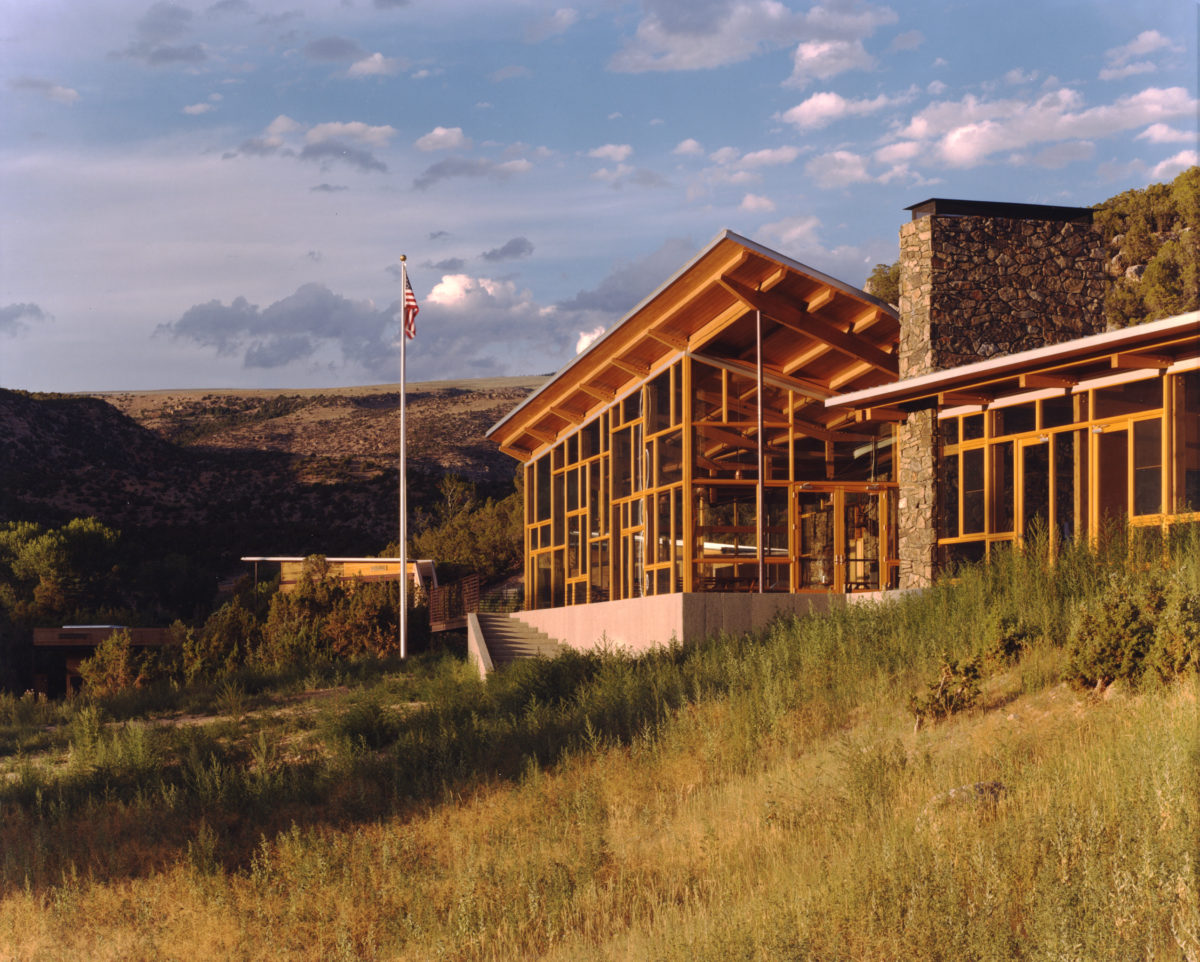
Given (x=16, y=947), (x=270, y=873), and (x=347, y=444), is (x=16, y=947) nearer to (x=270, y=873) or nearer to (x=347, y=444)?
(x=270, y=873)

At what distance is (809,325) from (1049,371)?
559 centimetres

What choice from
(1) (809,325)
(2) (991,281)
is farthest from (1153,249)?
(1) (809,325)

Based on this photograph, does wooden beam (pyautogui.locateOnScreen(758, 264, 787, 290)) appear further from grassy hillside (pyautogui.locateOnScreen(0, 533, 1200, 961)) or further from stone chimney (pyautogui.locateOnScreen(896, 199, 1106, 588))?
grassy hillside (pyautogui.locateOnScreen(0, 533, 1200, 961))

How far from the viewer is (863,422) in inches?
827

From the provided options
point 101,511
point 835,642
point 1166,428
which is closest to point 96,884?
point 835,642

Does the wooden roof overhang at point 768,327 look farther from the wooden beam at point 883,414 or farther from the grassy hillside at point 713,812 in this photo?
the grassy hillside at point 713,812

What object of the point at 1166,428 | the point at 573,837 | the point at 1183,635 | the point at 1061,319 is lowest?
the point at 573,837

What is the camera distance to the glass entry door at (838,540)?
21.3 m

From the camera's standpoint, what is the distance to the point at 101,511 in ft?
208

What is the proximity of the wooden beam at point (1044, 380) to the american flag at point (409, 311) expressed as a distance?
59.3ft

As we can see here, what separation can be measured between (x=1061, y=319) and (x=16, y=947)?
1770cm

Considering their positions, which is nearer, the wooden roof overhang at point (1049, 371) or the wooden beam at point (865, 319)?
the wooden roof overhang at point (1049, 371)

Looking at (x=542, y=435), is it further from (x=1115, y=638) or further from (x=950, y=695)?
(x=1115, y=638)

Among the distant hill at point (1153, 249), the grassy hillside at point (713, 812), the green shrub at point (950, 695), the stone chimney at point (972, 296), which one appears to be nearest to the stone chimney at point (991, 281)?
the stone chimney at point (972, 296)
